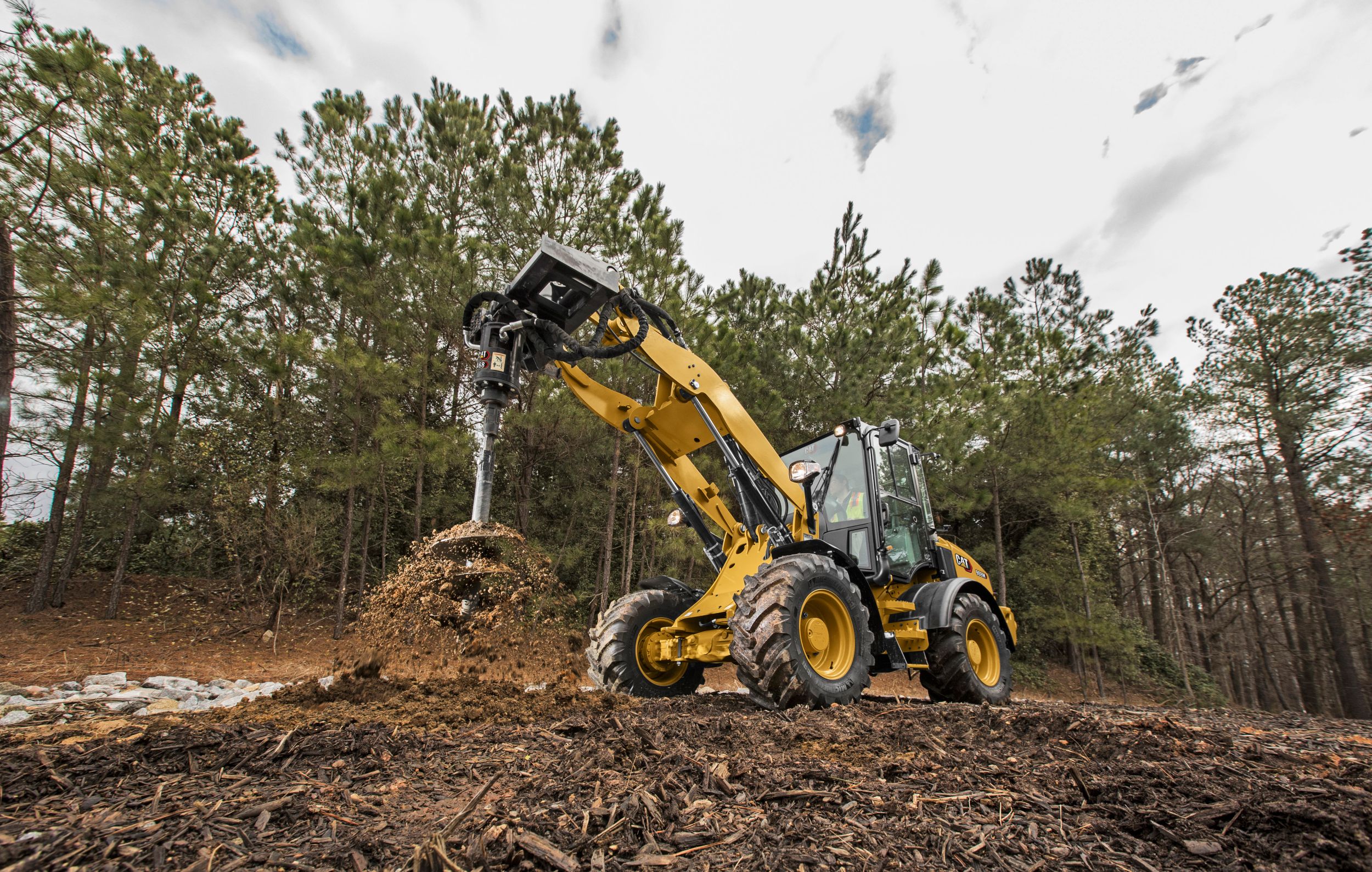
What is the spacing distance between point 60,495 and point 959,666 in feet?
43.4

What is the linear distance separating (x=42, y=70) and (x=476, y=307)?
822 cm

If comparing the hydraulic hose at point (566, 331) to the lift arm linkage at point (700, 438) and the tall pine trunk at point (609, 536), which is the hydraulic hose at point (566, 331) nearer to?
the lift arm linkage at point (700, 438)

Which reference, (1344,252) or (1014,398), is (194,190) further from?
(1344,252)

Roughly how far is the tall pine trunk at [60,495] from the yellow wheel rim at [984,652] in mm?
12538

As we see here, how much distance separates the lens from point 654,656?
5098 mm

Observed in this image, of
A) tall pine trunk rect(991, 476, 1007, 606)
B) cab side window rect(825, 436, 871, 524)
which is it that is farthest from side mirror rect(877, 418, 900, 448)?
tall pine trunk rect(991, 476, 1007, 606)

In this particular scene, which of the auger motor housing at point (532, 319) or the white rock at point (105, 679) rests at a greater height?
the auger motor housing at point (532, 319)

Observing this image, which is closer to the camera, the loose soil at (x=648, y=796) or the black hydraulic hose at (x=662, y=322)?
the loose soil at (x=648, y=796)

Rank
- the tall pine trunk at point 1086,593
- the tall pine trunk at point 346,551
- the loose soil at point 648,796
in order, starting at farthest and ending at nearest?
1. the tall pine trunk at point 1086,593
2. the tall pine trunk at point 346,551
3. the loose soil at point 648,796

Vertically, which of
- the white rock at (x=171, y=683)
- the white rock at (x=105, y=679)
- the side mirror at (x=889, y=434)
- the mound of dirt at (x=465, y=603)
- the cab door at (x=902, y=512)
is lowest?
the white rock at (x=171, y=683)

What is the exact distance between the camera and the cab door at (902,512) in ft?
18.7

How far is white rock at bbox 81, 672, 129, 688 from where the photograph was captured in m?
5.55

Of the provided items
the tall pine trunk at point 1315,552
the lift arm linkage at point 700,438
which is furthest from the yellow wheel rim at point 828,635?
the tall pine trunk at point 1315,552

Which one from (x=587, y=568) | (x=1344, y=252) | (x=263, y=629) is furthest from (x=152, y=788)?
(x=1344, y=252)
